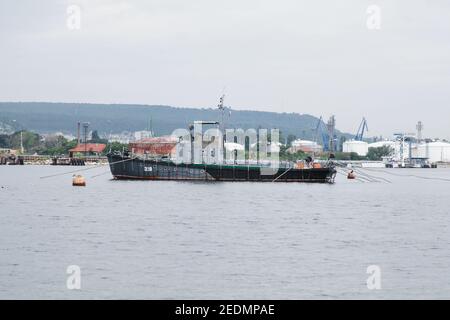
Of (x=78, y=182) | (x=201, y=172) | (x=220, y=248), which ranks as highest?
(x=201, y=172)

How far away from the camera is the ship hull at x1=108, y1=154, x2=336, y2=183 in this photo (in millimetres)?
119125

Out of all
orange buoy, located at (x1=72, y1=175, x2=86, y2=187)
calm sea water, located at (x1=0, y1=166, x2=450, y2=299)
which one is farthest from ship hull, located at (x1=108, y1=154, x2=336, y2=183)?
calm sea water, located at (x1=0, y1=166, x2=450, y2=299)

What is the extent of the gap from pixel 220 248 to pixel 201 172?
71.4 m

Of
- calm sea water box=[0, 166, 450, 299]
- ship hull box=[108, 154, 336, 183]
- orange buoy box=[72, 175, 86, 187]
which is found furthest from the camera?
ship hull box=[108, 154, 336, 183]

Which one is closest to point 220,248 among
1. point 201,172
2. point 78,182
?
point 78,182

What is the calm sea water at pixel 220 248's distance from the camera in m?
36.1

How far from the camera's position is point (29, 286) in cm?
3584

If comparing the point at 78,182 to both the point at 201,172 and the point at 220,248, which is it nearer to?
the point at 201,172

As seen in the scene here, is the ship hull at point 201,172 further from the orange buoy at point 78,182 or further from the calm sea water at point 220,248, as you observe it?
the calm sea water at point 220,248

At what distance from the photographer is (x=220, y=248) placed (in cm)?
4709

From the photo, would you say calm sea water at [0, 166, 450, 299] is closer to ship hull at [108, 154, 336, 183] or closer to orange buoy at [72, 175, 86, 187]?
orange buoy at [72, 175, 86, 187]

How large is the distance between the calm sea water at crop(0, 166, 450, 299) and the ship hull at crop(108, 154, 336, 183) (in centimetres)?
3637
